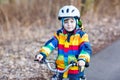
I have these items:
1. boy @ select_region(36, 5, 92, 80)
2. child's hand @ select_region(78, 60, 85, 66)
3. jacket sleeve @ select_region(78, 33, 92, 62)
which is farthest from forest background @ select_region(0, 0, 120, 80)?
child's hand @ select_region(78, 60, 85, 66)

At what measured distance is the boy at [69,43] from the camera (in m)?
5.28

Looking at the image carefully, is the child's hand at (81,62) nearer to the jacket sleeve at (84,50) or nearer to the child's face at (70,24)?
the jacket sleeve at (84,50)

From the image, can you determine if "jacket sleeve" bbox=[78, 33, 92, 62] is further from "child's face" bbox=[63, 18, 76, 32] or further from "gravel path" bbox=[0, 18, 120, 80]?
"gravel path" bbox=[0, 18, 120, 80]

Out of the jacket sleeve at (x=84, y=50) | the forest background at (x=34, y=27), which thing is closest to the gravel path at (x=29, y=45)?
the forest background at (x=34, y=27)

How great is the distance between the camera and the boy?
208 inches

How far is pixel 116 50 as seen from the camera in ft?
27.9

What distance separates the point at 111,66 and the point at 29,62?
1.49m

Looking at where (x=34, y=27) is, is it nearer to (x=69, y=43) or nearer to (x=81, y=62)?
(x=69, y=43)

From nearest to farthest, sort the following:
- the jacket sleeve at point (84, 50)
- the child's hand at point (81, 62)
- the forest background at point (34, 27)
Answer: the child's hand at point (81, 62)
the jacket sleeve at point (84, 50)
the forest background at point (34, 27)

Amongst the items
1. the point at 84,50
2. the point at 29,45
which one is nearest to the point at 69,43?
the point at 84,50

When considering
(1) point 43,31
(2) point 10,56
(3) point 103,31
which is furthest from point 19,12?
(2) point 10,56

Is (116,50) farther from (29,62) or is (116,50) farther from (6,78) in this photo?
(6,78)

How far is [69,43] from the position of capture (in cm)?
534

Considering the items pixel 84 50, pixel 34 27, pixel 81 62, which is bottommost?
pixel 81 62
